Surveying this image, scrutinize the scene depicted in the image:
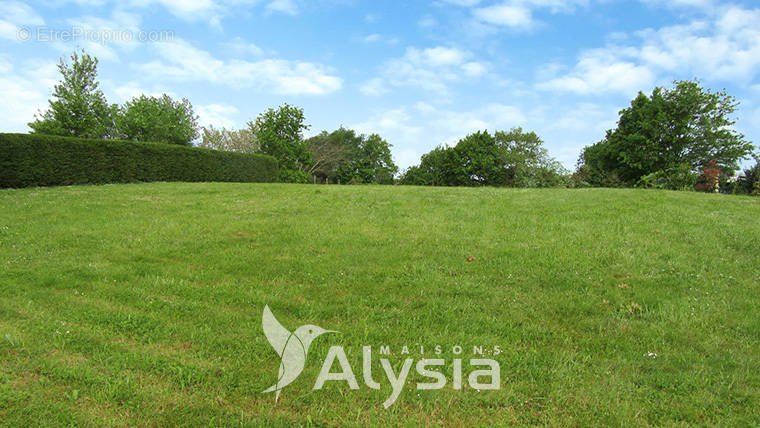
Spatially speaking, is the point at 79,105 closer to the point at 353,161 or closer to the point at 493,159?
the point at 353,161

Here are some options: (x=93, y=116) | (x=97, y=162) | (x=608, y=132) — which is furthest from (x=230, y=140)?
(x=608, y=132)

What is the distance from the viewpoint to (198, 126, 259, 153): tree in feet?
189

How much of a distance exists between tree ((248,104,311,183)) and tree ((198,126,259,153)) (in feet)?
56.4

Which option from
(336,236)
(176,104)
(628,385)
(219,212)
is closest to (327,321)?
(628,385)

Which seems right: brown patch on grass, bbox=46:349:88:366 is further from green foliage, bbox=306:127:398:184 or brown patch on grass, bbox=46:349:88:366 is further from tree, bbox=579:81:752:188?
green foliage, bbox=306:127:398:184

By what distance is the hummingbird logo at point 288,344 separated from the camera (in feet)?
12.1

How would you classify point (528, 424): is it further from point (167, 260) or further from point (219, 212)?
point (219, 212)

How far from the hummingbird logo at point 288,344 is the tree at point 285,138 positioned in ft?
122

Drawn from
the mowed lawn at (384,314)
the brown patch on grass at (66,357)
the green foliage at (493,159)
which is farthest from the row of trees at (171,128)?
the brown patch on grass at (66,357)

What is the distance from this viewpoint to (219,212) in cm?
1213

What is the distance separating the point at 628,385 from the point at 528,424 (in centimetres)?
131

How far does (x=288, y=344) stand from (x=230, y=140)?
60306mm

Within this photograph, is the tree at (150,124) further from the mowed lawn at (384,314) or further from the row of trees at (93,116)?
the mowed lawn at (384,314)

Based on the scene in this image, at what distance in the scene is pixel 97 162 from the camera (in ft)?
67.7
